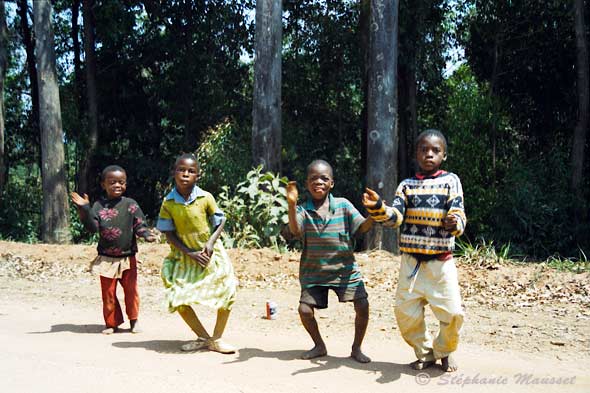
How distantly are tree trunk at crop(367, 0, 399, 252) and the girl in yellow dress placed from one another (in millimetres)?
5798

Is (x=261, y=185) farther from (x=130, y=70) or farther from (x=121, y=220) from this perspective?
(x=130, y=70)

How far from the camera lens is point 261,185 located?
11.2m

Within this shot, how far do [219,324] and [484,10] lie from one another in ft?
44.3

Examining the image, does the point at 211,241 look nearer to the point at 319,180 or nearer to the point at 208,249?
the point at 208,249

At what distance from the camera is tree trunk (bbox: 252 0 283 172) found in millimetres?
11547

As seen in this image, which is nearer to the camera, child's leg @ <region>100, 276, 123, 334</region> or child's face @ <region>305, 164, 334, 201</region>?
child's face @ <region>305, 164, 334, 201</region>

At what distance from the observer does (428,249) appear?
4.34m

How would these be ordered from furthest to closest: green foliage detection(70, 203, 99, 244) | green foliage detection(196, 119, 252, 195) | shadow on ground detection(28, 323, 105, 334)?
green foliage detection(70, 203, 99, 244) < green foliage detection(196, 119, 252, 195) < shadow on ground detection(28, 323, 105, 334)

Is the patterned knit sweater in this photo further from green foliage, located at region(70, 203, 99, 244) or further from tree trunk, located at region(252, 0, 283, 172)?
green foliage, located at region(70, 203, 99, 244)

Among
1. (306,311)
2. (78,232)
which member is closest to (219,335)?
(306,311)

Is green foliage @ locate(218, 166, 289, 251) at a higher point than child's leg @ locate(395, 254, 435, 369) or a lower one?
higher

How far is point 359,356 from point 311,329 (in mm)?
450

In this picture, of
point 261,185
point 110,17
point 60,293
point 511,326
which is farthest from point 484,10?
point 60,293

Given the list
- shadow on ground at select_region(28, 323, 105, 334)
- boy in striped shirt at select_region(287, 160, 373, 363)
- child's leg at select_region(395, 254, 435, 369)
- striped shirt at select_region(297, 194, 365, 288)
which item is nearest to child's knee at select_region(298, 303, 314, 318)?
boy in striped shirt at select_region(287, 160, 373, 363)
